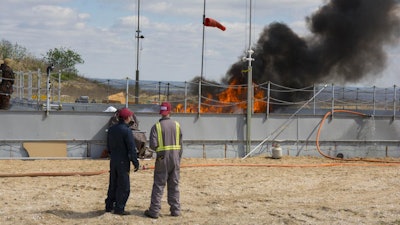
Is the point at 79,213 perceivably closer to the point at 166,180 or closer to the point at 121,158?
the point at 121,158

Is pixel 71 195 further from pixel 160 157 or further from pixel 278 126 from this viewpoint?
pixel 278 126

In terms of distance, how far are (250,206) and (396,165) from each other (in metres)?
7.73

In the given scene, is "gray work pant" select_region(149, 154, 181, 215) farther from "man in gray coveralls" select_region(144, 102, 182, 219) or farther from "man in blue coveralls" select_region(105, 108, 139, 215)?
"man in blue coveralls" select_region(105, 108, 139, 215)

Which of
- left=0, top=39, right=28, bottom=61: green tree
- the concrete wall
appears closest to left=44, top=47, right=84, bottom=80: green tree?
left=0, top=39, right=28, bottom=61: green tree

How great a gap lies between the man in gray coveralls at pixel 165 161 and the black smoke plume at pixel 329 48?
1556cm

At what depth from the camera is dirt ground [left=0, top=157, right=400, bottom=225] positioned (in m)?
9.79

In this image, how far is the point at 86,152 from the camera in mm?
16656

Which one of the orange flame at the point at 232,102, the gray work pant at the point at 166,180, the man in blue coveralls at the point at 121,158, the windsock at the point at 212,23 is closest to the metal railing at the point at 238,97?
the orange flame at the point at 232,102

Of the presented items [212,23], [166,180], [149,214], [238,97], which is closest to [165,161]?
[166,180]

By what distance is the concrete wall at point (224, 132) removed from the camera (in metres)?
16.2

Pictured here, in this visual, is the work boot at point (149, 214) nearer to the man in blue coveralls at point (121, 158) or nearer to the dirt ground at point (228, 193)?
the dirt ground at point (228, 193)

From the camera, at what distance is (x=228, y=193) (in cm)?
1251

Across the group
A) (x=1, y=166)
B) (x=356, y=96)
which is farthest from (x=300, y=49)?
(x=1, y=166)

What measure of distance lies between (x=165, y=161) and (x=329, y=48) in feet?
62.1
